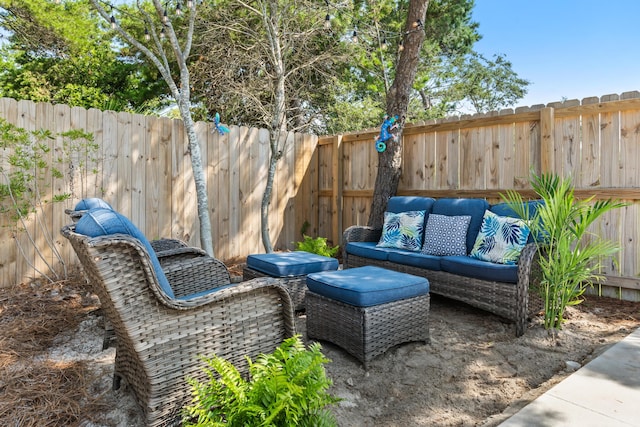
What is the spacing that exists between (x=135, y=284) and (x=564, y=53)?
508 inches

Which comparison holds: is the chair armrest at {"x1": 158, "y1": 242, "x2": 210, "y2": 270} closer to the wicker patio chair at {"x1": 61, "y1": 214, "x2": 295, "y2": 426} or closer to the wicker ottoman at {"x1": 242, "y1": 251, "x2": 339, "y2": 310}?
the wicker ottoman at {"x1": 242, "y1": 251, "x2": 339, "y2": 310}

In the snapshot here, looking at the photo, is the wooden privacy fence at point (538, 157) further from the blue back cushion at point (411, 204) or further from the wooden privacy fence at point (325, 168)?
the blue back cushion at point (411, 204)

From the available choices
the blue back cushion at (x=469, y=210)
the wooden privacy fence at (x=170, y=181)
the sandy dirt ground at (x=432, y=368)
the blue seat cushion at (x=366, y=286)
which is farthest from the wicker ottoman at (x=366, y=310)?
the wooden privacy fence at (x=170, y=181)

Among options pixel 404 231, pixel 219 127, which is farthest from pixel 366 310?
pixel 219 127

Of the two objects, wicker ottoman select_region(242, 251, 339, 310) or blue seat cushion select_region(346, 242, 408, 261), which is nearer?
wicker ottoman select_region(242, 251, 339, 310)

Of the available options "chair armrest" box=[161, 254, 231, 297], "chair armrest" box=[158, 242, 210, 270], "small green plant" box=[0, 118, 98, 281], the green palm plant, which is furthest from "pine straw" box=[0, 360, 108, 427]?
the green palm plant

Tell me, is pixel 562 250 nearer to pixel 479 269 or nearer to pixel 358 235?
pixel 479 269

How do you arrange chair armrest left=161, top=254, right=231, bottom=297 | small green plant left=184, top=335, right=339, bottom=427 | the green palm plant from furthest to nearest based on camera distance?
1. the green palm plant
2. chair armrest left=161, top=254, right=231, bottom=297
3. small green plant left=184, top=335, right=339, bottom=427

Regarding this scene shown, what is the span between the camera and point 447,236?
3562mm

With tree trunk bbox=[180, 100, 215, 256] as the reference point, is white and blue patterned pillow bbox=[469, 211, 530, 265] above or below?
below

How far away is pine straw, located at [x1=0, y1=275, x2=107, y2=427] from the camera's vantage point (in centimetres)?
176

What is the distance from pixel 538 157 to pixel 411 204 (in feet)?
4.19

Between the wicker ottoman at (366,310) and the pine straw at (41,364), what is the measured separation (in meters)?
1.27

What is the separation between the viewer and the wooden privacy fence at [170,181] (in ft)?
12.1
